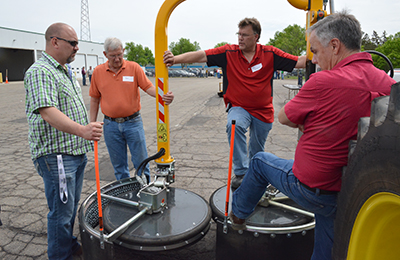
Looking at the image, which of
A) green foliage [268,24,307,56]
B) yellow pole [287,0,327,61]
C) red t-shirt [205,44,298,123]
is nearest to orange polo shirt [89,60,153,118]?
red t-shirt [205,44,298,123]

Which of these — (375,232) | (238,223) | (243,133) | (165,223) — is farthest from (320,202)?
(243,133)

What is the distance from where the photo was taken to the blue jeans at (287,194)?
1.86 m

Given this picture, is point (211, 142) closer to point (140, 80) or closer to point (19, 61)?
point (140, 80)

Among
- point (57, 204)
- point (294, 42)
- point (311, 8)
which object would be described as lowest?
point (57, 204)

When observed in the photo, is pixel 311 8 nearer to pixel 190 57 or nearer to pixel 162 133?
pixel 190 57

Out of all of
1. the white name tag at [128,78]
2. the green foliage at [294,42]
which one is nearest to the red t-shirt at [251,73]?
the white name tag at [128,78]

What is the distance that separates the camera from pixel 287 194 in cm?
201

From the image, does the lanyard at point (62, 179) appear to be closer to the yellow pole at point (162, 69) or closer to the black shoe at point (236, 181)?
the yellow pole at point (162, 69)

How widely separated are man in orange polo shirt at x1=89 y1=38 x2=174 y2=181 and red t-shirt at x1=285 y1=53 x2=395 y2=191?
2.27m

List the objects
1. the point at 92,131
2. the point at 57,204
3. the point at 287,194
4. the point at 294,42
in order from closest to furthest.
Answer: the point at 287,194
the point at 92,131
the point at 57,204
the point at 294,42

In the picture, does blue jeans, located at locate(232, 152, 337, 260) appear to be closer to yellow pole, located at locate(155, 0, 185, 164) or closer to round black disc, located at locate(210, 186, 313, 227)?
round black disc, located at locate(210, 186, 313, 227)

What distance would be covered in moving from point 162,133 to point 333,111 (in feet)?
6.10

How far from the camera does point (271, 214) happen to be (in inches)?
107

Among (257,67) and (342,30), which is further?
(257,67)
